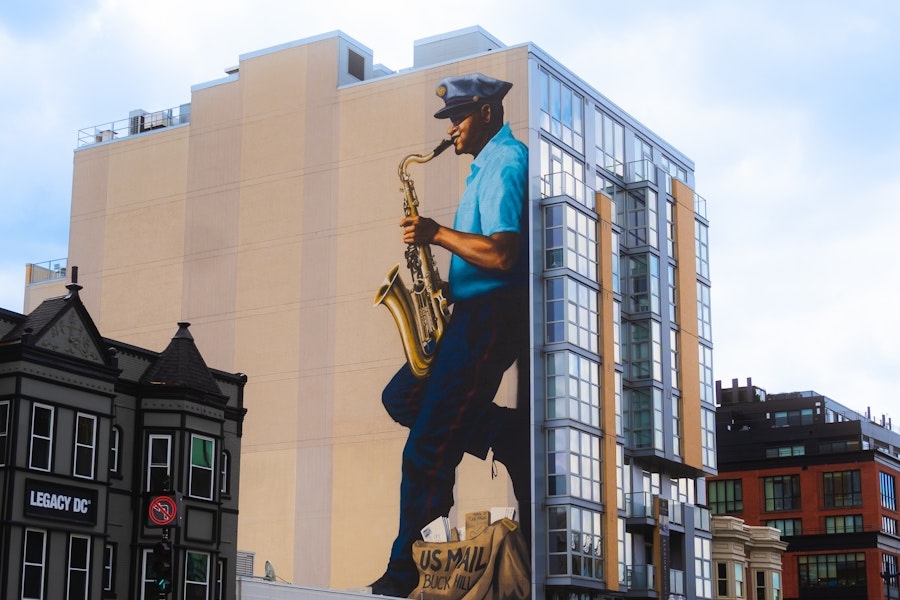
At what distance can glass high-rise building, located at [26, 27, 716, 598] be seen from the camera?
256 feet

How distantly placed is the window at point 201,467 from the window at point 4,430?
318 inches

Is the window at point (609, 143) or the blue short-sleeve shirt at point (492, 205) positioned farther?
the window at point (609, 143)

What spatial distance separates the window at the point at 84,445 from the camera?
4575 centimetres

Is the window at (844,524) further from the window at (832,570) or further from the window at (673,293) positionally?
the window at (673,293)

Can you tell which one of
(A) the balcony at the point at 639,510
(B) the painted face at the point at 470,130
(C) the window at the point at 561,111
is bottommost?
(A) the balcony at the point at 639,510

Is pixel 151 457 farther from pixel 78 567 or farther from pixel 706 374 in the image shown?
pixel 706 374

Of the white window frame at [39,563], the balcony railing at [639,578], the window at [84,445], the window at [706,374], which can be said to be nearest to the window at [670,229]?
the window at [706,374]

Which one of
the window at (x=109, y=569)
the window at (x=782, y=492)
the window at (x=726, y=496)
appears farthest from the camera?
the window at (x=726, y=496)

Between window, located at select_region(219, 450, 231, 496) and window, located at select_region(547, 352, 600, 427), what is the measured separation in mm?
26305

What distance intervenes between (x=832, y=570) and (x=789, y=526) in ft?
17.8

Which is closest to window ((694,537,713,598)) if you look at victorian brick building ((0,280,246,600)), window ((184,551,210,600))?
victorian brick building ((0,280,246,600))

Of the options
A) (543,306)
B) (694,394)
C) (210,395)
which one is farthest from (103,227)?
(210,395)

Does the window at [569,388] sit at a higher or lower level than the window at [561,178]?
lower

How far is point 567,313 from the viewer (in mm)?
77875
